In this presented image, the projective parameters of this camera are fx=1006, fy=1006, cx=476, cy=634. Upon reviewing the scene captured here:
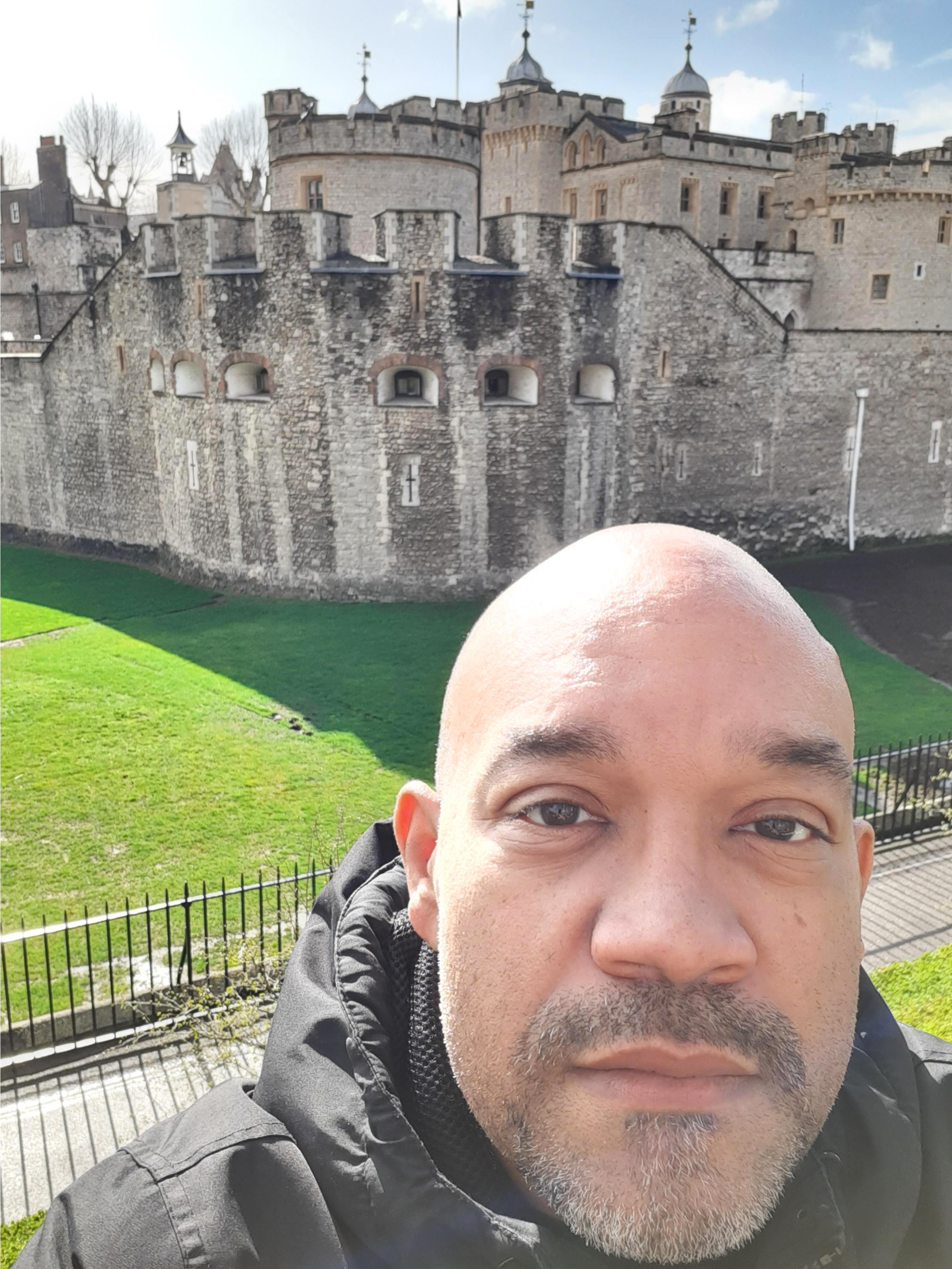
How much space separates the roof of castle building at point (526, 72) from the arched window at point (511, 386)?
17.7 m

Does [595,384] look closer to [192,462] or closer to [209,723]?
[192,462]

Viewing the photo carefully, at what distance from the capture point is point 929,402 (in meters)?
21.2

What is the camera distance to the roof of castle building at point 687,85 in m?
31.1

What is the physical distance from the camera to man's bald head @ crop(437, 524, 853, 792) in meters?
1.24

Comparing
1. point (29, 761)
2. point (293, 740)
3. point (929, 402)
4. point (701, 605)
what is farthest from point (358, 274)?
point (701, 605)

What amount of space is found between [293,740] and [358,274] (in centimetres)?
810

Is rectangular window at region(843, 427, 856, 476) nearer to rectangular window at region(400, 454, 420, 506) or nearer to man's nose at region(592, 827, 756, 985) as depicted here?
rectangular window at region(400, 454, 420, 506)

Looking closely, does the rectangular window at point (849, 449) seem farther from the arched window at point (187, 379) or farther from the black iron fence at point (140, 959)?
the arched window at point (187, 379)

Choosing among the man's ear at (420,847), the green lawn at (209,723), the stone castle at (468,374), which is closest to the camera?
the man's ear at (420,847)

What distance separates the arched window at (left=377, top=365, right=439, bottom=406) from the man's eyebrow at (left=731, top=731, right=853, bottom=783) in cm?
1628

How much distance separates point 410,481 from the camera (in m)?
17.4

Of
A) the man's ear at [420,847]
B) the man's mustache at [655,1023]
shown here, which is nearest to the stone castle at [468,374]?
the man's ear at [420,847]

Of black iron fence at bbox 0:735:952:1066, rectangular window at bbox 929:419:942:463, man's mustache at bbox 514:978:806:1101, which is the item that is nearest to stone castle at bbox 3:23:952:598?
rectangular window at bbox 929:419:942:463

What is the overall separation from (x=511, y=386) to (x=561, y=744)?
17.2m
